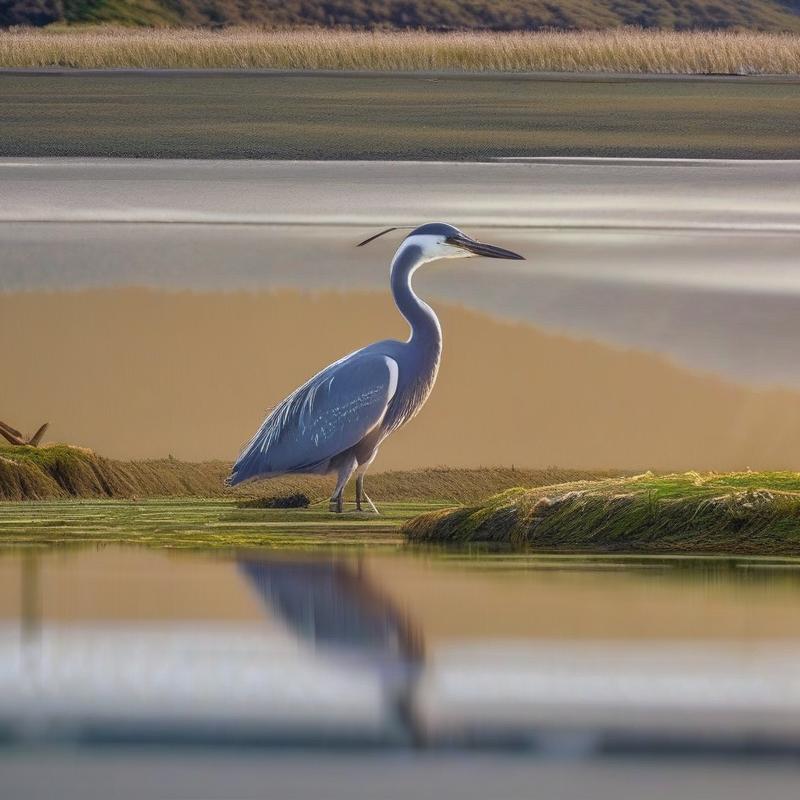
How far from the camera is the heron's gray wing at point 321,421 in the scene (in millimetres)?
6625

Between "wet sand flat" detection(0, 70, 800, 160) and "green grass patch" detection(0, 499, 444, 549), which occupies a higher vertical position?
"wet sand flat" detection(0, 70, 800, 160)

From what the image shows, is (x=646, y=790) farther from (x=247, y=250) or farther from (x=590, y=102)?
(x=590, y=102)

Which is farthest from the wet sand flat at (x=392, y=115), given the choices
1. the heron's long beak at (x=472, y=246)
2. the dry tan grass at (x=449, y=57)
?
the heron's long beak at (x=472, y=246)

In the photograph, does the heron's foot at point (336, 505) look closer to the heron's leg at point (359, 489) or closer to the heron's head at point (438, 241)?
the heron's leg at point (359, 489)

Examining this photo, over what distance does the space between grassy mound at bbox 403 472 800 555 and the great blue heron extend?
36.6 inches

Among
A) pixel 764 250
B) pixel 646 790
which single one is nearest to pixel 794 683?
pixel 646 790

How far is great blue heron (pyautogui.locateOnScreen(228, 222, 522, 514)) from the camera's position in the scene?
6633 mm

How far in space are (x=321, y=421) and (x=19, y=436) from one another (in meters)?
1.03

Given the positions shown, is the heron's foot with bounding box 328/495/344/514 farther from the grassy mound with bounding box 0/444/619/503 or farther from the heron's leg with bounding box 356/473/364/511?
the grassy mound with bounding box 0/444/619/503

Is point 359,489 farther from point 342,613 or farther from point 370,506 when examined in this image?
point 342,613

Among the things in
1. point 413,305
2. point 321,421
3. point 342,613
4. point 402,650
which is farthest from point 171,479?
point 402,650

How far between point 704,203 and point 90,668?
1221 cm

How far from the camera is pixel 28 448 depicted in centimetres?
668

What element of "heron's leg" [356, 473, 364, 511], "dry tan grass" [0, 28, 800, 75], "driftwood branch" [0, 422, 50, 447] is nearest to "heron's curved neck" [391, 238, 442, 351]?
"heron's leg" [356, 473, 364, 511]
